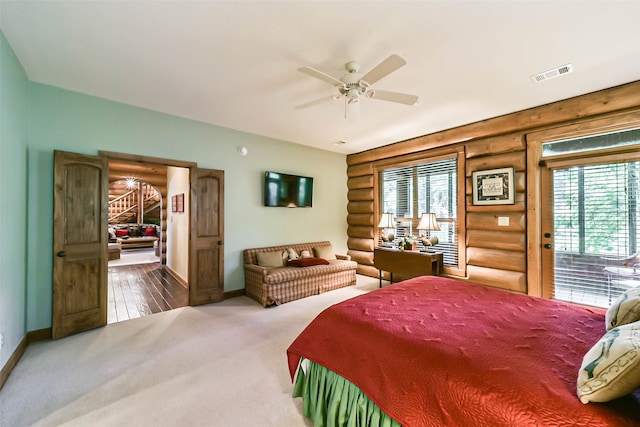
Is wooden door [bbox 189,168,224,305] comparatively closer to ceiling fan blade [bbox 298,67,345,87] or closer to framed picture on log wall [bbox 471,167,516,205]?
ceiling fan blade [bbox 298,67,345,87]

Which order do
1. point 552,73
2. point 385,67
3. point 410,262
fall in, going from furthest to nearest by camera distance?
point 410,262 → point 552,73 → point 385,67

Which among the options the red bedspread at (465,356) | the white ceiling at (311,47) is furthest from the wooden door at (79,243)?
the red bedspread at (465,356)

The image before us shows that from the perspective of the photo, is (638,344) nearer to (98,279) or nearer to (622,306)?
(622,306)

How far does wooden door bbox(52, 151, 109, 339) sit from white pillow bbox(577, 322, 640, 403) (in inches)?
168

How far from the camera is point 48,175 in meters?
2.92

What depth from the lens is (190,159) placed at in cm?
394

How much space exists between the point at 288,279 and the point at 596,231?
13.1 feet

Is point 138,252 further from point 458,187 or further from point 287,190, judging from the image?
point 458,187

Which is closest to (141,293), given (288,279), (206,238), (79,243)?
(206,238)

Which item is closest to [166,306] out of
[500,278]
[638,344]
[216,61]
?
[216,61]

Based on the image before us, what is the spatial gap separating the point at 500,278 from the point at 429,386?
3.31 m

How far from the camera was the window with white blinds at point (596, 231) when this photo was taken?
2.87 meters

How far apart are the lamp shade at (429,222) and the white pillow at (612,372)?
340 centimetres

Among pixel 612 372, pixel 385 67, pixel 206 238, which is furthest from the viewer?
pixel 206 238
